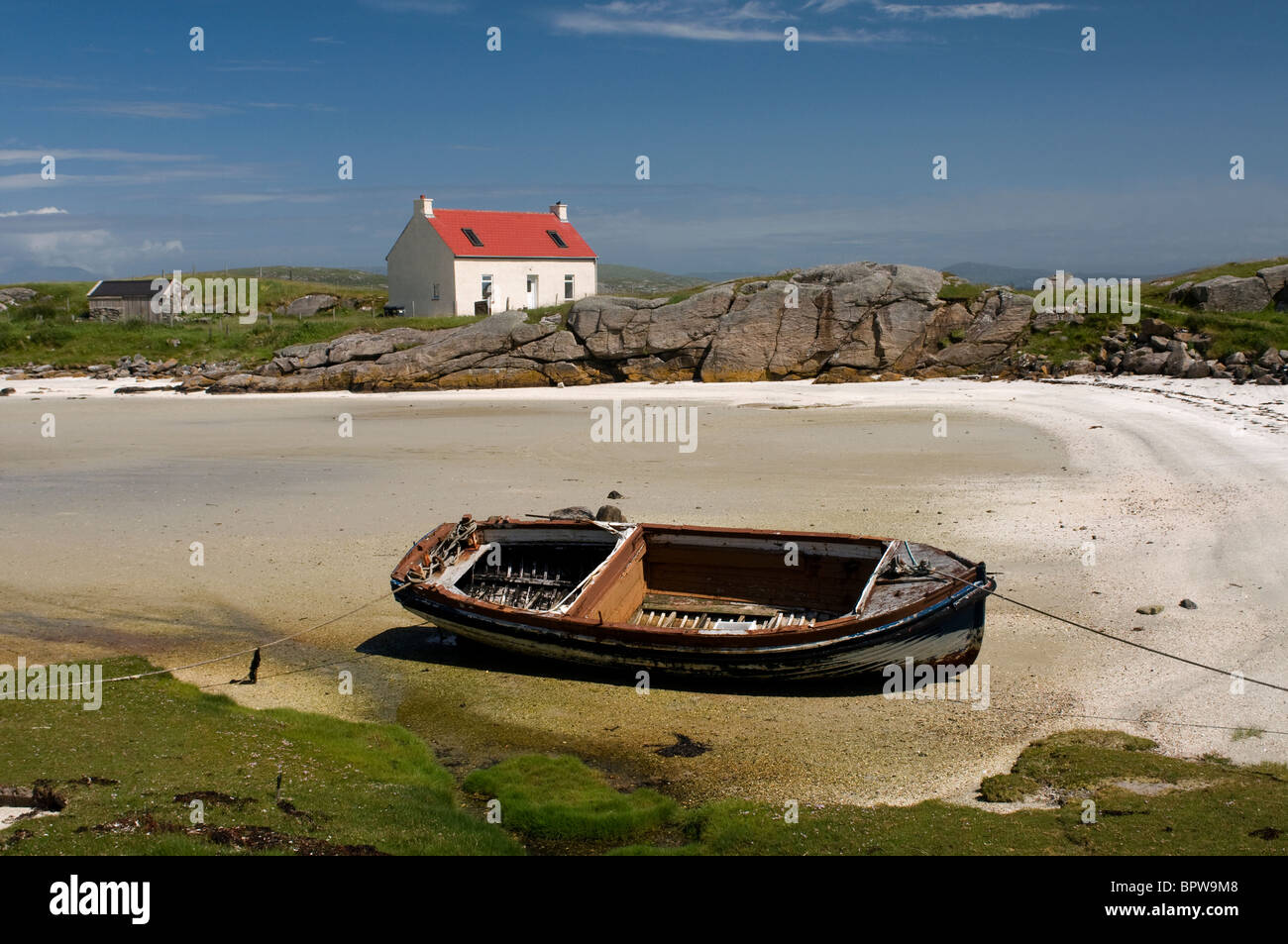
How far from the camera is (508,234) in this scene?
47875 millimetres

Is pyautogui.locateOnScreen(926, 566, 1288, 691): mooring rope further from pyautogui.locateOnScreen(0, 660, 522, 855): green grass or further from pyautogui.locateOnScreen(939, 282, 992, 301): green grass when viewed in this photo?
pyautogui.locateOnScreen(939, 282, 992, 301): green grass

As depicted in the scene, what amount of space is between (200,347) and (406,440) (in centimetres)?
2151

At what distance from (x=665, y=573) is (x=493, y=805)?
5219 millimetres

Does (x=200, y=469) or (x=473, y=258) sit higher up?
(x=473, y=258)

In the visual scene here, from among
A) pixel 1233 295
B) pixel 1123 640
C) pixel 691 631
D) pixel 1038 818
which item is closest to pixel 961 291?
pixel 1233 295

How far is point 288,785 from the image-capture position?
7469 mm

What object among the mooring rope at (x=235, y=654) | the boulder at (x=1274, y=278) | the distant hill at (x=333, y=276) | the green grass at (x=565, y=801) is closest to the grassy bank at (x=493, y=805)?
the green grass at (x=565, y=801)

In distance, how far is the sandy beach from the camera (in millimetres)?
9117

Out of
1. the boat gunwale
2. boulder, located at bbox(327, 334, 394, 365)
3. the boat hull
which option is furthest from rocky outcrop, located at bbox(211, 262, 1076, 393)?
the boat hull

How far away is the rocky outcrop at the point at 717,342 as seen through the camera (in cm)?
3391

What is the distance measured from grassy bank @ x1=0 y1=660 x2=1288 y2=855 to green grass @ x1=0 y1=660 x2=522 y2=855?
2 centimetres

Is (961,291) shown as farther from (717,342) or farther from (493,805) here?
(493,805)
